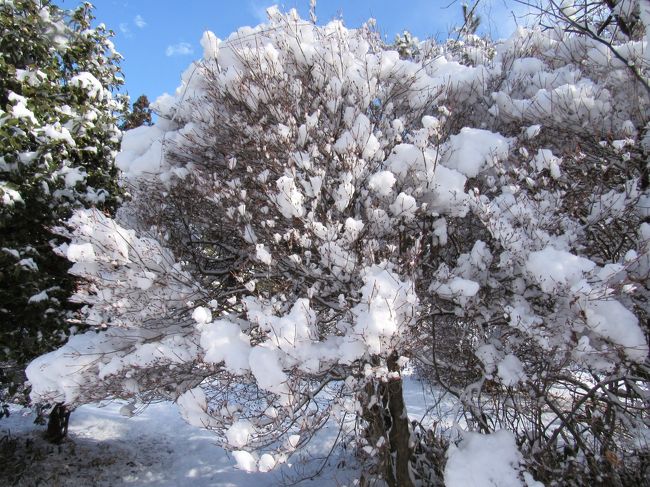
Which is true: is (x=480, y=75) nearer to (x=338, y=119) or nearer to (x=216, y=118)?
(x=338, y=119)

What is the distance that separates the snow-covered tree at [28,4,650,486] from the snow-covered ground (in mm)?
2481

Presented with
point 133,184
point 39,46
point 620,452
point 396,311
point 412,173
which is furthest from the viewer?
point 39,46

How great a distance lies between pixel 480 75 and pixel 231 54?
3.23 metres

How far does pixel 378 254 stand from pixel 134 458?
23.6 feet

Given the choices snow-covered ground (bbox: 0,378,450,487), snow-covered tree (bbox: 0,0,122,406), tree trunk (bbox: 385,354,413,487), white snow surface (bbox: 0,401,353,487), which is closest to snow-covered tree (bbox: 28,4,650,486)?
tree trunk (bbox: 385,354,413,487)

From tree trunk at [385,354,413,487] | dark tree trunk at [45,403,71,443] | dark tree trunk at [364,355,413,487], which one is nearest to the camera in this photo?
dark tree trunk at [364,355,413,487]

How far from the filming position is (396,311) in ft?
10.6

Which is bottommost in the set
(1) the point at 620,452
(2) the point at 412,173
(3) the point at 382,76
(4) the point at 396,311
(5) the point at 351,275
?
(1) the point at 620,452

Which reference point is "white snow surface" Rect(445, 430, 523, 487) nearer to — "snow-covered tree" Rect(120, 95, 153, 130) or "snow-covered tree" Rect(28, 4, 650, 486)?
"snow-covered tree" Rect(28, 4, 650, 486)

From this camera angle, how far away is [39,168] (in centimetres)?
532

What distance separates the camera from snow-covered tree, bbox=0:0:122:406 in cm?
510

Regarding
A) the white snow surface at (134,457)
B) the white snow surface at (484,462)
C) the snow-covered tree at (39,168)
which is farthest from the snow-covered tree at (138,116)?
the white snow surface at (484,462)

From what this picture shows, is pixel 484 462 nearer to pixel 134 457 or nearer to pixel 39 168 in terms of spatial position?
pixel 39 168

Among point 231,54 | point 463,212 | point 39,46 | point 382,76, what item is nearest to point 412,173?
point 463,212
